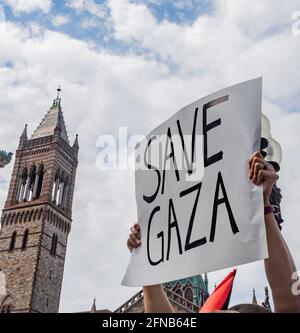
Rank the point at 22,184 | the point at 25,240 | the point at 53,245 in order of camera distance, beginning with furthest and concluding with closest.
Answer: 1. the point at 22,184
2. the point at 53,245
3. the point at 25,240

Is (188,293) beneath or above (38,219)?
beneath

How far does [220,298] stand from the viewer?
6.30 ft

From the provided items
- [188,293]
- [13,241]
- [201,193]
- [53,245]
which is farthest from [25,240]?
[201,193]

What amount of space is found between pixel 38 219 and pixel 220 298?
3923cm

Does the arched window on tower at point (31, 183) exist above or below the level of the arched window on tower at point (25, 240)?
above

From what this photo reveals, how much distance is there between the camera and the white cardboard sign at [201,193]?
5.76 feet

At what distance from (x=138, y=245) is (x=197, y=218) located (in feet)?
1.50

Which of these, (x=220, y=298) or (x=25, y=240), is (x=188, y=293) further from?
(x=220, y=298)

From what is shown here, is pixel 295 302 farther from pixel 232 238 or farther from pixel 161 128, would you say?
pixel 161 128

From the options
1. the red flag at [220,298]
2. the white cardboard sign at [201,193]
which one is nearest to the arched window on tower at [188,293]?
the white cardboard sign at [201,193]

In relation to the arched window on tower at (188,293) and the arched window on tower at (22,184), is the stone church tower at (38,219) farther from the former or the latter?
the arched window on tower at (188,293)

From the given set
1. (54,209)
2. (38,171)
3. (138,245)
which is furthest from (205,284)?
(138,245)

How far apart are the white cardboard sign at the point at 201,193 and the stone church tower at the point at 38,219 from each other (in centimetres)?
3494

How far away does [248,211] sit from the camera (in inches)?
67.8
